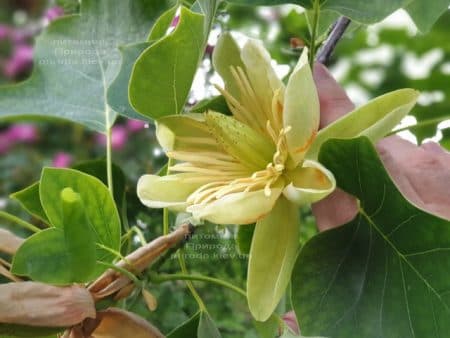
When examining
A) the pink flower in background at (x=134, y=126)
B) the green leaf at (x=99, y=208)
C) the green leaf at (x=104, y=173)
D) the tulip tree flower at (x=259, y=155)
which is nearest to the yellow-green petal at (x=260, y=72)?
the tulip tree flower at (x=259, y=155)

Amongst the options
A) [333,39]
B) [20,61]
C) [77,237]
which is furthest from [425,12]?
[20,61]

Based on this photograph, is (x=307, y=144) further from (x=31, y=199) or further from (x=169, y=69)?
(x=31, y=199)

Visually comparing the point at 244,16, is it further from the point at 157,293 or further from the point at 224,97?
the point at 224,97

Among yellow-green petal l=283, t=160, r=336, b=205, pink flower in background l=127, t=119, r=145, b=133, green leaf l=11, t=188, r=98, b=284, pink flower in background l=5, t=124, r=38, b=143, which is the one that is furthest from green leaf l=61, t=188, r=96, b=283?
pink flower in background l=5, t=124, r=38, b=143

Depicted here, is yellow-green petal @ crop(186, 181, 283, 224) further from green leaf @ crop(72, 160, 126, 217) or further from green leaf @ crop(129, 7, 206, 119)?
green leaf @ crop(72, 160, 126, 217)

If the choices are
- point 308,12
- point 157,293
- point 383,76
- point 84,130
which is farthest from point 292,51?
point 84,130
